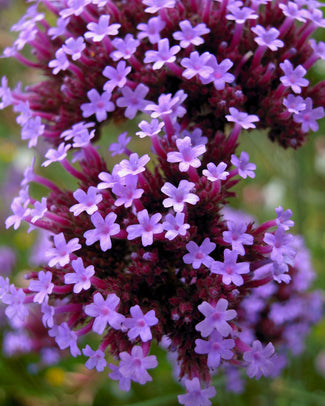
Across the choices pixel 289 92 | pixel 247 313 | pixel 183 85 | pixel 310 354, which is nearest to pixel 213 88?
pixel 183 85

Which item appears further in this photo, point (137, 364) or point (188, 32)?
point (188, 32)

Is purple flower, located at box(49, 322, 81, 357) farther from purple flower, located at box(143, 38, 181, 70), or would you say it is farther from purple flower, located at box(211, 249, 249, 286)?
purple flower, located at box(143, 38, 181, 70)

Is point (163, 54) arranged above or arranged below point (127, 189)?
above

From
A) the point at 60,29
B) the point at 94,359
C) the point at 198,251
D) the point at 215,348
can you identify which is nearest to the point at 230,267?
the point at 198,251

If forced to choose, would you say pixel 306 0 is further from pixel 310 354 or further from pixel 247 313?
pixel 310 354

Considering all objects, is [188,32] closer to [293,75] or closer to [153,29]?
[153,29]

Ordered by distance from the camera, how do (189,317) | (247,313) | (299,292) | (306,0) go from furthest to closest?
(299,292) < (247,313) < (306,0) < (189,317)
